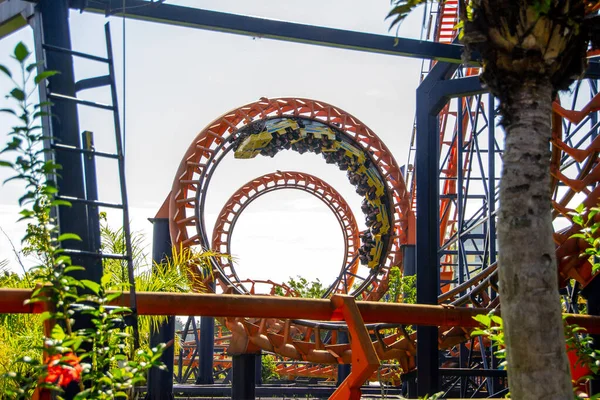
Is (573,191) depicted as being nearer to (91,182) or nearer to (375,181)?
(91,182)

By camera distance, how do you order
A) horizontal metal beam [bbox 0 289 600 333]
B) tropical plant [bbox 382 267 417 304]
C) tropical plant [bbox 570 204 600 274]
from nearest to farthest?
tropical plant [bbox 570 204 600 274], horizontal metal beam [bbox 0 289 600 333], tropical plant [bbox 382 267 417 304]

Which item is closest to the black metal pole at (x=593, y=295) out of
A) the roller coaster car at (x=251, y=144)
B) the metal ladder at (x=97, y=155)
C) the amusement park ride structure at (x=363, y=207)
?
the amusement park ride structure at (x=363, y=207)

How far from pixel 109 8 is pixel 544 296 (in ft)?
12.5

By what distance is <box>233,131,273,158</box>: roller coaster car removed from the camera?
1567cm

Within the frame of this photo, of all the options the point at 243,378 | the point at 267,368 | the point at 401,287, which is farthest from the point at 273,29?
the point at 267,368

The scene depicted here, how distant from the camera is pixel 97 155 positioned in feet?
13.9

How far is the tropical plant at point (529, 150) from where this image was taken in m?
2.69

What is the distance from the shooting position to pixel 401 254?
696 inches

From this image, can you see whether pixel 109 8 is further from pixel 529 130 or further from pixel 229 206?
pixel 229 206

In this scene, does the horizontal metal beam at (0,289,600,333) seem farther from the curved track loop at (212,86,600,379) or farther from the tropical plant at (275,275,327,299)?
the tropical plant at (275,275,327,299)

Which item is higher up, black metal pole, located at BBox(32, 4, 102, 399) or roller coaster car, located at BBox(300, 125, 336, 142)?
roller coaster car, located at BBox(300, 125, 336, 142)

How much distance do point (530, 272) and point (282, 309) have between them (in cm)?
200

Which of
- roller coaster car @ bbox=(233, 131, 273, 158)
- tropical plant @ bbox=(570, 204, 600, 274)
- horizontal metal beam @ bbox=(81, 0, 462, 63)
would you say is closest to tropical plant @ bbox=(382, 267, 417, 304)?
roller coaster car @ bbox=(233, 131, 273, 158)

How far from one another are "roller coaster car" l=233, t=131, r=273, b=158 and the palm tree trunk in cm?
1293
